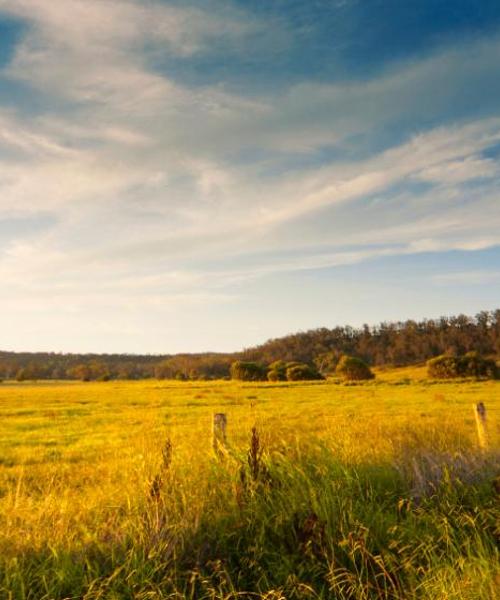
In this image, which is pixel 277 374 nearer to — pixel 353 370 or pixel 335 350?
pixel 353 370

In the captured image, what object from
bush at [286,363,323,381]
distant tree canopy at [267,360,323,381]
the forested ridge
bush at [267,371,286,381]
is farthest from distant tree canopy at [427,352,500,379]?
the forested ridge

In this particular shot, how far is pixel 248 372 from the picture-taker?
253ft

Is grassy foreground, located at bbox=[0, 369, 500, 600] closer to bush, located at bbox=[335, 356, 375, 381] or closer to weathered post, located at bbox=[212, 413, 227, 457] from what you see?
weathered post, located at bbox=[212, 413, 227, 457]

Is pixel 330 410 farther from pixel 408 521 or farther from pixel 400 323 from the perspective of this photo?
pixel 400 323

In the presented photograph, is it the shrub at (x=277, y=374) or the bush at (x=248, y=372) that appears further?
the bush at (x=248, y=372)

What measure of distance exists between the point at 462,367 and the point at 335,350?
80184 millimetres

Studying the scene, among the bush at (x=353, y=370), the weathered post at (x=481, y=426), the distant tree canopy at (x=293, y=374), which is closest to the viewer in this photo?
the weathered post at (x=481, y=426)

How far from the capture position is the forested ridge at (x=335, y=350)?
401 ft

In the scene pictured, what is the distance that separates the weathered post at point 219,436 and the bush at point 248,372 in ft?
225

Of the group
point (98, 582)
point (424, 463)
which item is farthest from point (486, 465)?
point (98, 582)

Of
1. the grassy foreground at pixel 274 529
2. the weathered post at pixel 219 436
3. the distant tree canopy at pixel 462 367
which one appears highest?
the distant tree canopy at pixel 462 367

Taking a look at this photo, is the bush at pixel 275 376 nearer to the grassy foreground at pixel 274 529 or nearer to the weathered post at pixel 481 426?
the weathered post at pixel 481 426

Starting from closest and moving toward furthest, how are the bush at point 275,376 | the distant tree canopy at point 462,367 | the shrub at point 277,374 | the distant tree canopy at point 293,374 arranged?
the distant tree canopy at point 462,367 < the distant tree canopy at point 293,374 < the bush at point 275,376 < the shrub at point 277,374

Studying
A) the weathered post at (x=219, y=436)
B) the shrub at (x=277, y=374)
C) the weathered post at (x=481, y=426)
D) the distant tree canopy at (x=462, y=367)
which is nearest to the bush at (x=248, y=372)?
the shrub at (x=277, y=374)
